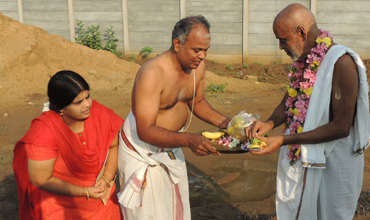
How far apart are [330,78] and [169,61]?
1.30 m

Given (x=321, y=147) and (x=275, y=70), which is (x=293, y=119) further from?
(x=275, y=70)

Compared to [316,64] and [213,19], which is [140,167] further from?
[213,19]

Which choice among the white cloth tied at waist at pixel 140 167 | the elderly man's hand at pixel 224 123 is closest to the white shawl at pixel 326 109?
the elderly man's hand at pixel 224 123

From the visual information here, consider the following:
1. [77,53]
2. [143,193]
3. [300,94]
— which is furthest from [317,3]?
[143,193]

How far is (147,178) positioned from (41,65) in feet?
27.2

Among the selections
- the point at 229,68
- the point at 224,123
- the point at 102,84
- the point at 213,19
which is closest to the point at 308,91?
the point at 224,123

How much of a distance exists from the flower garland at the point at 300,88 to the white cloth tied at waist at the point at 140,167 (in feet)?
3.18

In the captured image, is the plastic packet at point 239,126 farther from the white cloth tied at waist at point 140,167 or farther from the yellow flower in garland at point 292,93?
the white cloth tied at waist at point 140,167

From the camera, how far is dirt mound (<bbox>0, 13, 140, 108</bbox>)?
9930 mm

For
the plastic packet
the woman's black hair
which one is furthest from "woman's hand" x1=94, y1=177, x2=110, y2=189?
the plastic packet

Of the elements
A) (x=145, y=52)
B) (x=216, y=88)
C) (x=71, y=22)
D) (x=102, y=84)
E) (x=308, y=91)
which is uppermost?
(x=71, y=22)

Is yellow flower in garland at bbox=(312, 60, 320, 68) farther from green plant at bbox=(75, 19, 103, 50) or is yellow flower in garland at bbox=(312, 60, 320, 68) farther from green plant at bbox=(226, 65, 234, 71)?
green plant at bbox=(75, 19, 103, 50)

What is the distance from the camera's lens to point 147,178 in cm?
323

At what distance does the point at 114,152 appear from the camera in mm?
3447
